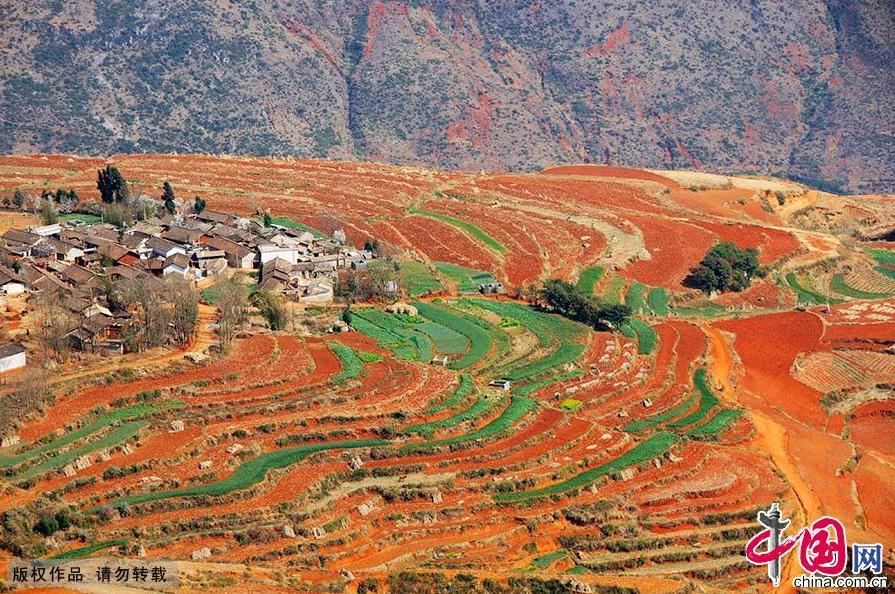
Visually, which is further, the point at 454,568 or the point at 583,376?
the point at 583,376

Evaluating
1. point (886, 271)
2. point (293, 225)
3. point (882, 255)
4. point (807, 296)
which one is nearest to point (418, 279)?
point (293, 225)

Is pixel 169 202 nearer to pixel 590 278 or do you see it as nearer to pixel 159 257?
pixel 159 257

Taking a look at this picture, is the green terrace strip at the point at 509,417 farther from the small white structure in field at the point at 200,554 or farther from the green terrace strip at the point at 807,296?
the green terrace strip at the point at 807,296

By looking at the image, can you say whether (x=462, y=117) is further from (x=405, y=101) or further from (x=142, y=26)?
(x=142, y=26)

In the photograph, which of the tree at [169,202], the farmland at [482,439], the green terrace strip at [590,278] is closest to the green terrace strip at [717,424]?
the farmland at [482,439]

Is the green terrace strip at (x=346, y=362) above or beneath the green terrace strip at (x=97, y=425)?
above

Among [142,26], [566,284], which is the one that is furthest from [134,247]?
[142,26]

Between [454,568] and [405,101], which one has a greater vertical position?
[405,101]
